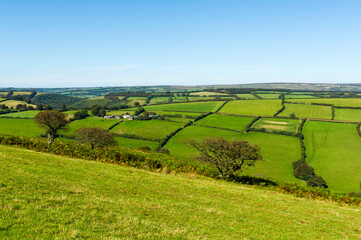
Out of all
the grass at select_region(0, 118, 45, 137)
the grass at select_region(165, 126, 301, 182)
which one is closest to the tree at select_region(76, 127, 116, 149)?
the grass at select_region(165, 126, 301, 182)

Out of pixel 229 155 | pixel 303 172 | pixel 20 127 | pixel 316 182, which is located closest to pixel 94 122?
pixel 20 127

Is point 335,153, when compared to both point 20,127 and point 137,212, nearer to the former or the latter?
point 137,212

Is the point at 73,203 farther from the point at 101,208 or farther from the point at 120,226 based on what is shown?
the point at 120,226

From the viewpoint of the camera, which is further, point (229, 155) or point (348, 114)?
point (348, 114)

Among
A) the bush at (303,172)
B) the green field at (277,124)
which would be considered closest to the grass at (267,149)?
the bush at (303,172)

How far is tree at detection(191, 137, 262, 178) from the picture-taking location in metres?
35.0

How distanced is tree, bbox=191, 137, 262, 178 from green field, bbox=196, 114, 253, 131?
106321 millimetres

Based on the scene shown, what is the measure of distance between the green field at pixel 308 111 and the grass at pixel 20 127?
572ft

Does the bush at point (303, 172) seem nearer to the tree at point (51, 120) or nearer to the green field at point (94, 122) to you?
the tree at point (51, 120)

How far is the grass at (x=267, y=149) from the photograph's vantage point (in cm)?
9156

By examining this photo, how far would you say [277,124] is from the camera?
14600 centimetres

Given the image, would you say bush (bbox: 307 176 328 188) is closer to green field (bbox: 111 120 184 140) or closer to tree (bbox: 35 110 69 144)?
green field (bbox: 111 120 184 140)

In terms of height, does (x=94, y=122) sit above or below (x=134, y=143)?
above

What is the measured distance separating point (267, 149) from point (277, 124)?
134 ft
